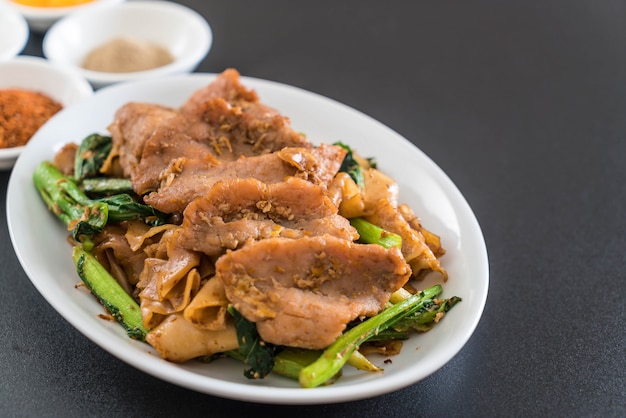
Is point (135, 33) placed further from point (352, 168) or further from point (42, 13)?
point (352, 168)

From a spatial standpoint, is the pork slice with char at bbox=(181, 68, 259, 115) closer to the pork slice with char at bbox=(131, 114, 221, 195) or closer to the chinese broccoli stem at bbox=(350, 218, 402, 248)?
the pork slice with char at bbox=(131, 114, 221, 195)

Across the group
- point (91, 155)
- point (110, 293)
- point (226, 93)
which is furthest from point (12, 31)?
point (110, 293)

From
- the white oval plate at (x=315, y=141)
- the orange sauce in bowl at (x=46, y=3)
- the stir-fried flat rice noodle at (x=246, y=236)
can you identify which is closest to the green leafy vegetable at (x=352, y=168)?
the stir-fried flat rice noodle at (x=246, y=236)

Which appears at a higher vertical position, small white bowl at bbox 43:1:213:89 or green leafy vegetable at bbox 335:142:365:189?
green leafy vegetable at bbox 335:142:365:189

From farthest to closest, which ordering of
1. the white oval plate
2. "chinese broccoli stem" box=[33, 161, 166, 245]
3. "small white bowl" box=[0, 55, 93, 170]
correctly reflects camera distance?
"small white bowl" box=[0, 55, 93, 170] → "chinese broccoli stem" box=[33, 161, 166, 245] → the white oval plate

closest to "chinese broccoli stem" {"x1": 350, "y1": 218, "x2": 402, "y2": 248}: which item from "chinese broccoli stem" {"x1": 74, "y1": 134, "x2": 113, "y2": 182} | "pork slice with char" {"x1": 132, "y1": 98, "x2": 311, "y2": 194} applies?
"pork slice with char" {"x1": 132, "y1": 98, "x2": 311, "y2": 194}

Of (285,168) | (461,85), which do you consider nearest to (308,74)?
(461,85)
